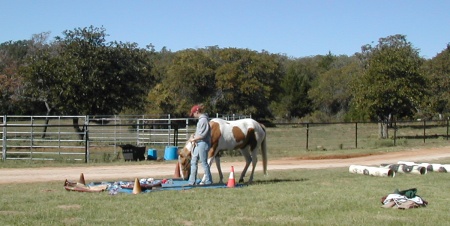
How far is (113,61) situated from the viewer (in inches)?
1430

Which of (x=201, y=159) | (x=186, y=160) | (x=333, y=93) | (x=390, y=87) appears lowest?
→ (x=186, y=160)

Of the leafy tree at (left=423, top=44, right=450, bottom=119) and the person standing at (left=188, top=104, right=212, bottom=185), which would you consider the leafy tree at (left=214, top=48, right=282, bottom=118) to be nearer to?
the leafy tree at (left=423, top=44, right=450, bottom=119)

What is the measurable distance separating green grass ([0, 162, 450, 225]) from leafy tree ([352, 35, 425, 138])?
2611 centimetres

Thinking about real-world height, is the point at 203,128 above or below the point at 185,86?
below

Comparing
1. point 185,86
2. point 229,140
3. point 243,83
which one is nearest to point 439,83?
point 243,83

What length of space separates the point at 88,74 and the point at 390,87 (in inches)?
745

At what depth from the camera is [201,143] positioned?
13180 millimetres

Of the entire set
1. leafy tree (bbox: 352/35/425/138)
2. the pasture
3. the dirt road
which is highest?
leafy tree (bbox: 352/35/425/138)

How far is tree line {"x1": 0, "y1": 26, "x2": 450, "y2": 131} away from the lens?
3553cm

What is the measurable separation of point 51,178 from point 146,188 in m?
5.97

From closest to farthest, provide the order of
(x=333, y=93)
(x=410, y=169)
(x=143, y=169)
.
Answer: (x=410, y=169)
(x=143, y=169)
(x=333, y=93)

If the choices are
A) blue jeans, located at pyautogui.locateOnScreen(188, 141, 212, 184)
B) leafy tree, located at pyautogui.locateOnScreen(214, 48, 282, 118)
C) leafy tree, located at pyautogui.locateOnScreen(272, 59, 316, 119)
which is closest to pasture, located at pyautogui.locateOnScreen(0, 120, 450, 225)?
blue jeans, located at pyautogui.locateOnScreen(188, 141, 212, 184)

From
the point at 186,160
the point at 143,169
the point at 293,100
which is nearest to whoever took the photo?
the point at 186,160

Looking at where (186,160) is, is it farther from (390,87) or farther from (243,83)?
(243,83)
